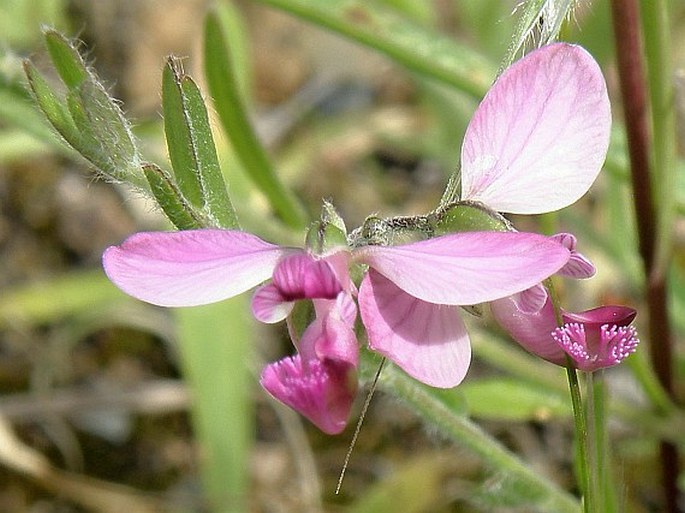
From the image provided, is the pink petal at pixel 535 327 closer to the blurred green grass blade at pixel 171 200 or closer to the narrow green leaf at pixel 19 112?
the blurred green grass blade at pixel 171 200

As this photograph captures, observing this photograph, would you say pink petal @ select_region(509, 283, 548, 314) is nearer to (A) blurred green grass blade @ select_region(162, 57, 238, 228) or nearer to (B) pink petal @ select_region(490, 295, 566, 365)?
(B) pink petal @ select_region(490, 295, 566, 365)

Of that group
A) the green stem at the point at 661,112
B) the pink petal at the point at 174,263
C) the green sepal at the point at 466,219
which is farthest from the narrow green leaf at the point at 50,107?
the green stem at the point at 661,112

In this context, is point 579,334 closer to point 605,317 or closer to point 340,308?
point 605,317

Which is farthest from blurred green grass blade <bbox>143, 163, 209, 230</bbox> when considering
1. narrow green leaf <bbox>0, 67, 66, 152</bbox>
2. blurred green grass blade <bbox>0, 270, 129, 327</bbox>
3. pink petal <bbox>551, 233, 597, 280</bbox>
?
blurred green grass blade <bbox>0, 270, 129, 327</bbox>

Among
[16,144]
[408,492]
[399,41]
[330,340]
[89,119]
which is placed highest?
[399,41]

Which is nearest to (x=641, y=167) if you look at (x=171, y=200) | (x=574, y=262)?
(x=574, y=262)

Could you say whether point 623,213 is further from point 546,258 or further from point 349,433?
point 546,258
